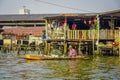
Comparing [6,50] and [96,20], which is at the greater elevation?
[96,20]

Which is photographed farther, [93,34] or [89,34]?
[89,34]

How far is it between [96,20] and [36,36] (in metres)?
11.3

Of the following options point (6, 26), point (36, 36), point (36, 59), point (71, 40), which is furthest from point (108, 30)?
point (6, 26)

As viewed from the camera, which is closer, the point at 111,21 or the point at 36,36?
the point at 111,21

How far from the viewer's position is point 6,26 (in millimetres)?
52594

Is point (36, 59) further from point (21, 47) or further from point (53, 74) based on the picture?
point (21, 47)

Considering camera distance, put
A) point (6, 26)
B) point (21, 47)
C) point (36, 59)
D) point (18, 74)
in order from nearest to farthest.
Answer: point (18, 74) < point (36, 59) < point (21, 47) < point (6, 26)

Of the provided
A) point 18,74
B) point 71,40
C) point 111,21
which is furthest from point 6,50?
point 18,74

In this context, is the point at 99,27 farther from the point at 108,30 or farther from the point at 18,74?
the point at 18,74

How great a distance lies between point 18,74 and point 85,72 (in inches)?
157

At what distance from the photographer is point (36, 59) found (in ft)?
94.9

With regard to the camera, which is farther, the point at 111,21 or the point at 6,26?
the point at 6,26

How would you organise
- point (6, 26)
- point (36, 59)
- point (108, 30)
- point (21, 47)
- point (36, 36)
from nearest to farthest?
point (36, 59) → point (108, 30) → point (21, 47) → point (36, 36) → point (6, 26)

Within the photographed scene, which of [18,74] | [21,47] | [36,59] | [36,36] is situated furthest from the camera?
[36,36]
